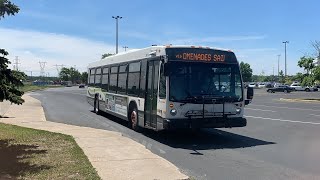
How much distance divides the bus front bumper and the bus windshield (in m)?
0.59

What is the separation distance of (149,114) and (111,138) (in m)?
1.45

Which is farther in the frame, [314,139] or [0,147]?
[314,139]

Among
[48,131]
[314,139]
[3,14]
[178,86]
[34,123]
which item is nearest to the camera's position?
[3,14]

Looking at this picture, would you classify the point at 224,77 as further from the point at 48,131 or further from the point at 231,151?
the point at 48,131

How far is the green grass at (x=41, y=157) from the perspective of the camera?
26.1ft

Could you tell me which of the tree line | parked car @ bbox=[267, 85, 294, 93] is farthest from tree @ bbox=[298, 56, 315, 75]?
the tree line

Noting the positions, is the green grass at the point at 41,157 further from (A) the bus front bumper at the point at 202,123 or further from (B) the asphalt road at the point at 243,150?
(A) the bus front bumper at the point at 202,123

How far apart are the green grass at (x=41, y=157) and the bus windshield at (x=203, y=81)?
3254 mm

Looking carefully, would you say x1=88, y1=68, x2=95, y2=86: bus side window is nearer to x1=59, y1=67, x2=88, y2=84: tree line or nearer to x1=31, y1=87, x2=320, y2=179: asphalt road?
x1=31, y1=87, x2=320, y2=179: asphalt road

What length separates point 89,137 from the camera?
Answer: 13.2 metres

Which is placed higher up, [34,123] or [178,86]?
[178,86]

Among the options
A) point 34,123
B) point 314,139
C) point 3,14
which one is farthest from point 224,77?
point 34,123

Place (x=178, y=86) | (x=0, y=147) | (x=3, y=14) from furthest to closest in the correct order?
(x=178, y=86) < (x=0, y=147) < (x=3, y=14)

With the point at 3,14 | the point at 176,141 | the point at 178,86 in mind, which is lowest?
the point at 176,141
